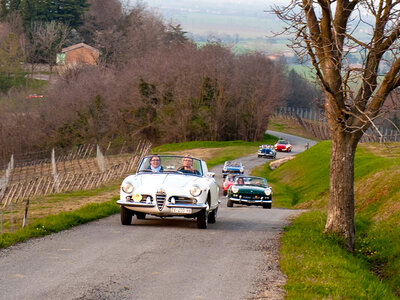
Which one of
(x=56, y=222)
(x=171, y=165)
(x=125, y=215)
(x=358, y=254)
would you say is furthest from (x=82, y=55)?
(x=358, y=254)

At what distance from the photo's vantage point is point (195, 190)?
51.5 ft

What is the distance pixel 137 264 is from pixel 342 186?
5.65 m

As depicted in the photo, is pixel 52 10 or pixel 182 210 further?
pixel 52 10

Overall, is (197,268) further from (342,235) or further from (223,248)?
(342,235)

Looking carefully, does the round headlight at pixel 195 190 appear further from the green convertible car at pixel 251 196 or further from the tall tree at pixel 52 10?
the tall tree at pixel 52 10

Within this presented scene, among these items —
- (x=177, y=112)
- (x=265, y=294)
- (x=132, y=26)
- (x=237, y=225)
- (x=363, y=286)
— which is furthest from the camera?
(x=132, y=26)

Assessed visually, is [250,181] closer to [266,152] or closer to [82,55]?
[266,152]

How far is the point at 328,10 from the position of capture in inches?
561

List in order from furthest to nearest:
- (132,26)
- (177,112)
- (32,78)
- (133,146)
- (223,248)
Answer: (132,26), (32,78), (177,112), (133,146), (223,248)

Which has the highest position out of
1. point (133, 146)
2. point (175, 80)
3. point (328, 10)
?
point (328, 10)

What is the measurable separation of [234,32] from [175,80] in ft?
242

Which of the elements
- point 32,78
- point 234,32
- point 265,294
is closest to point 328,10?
point 265,294

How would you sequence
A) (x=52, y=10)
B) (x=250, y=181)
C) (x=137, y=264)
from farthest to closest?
(x=52, y=10)
(x=250, y=181)
(x=137, y=264)

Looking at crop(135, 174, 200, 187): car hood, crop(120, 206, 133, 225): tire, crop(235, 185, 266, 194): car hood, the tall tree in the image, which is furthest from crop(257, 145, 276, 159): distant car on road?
the tall tree
